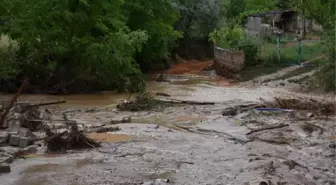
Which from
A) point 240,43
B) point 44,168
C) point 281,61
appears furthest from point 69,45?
point 44,168

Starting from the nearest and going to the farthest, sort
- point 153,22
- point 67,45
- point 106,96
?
point 106,96 < point 67,45 < point 153,22

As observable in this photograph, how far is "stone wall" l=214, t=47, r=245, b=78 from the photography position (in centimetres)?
3978

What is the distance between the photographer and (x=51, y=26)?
3025 centimetres

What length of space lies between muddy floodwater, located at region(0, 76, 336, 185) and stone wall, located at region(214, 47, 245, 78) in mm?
15116

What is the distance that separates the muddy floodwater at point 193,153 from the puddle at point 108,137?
0.10 feet

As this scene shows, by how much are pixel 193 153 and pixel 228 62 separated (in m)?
26.1

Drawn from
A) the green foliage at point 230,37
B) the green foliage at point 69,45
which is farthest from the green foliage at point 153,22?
the green foliage at point 69,45

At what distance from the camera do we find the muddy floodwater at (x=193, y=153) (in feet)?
42.0

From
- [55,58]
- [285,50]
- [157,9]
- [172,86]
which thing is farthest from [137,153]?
[285,50]

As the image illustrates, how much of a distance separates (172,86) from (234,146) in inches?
717

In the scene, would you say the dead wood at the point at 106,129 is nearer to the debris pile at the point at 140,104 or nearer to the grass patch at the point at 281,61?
the debris pile at the point at 140,104

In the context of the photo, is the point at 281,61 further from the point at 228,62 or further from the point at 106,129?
the point at 106,129

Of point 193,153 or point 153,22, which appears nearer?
point 193,153

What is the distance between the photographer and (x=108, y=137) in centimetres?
1756
